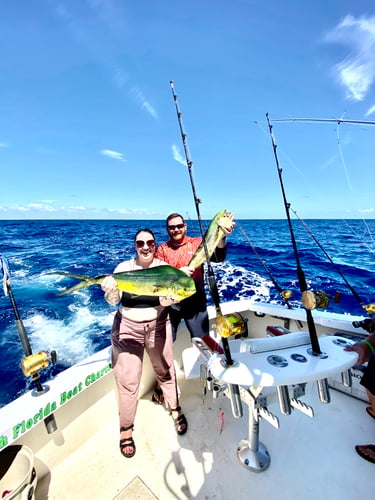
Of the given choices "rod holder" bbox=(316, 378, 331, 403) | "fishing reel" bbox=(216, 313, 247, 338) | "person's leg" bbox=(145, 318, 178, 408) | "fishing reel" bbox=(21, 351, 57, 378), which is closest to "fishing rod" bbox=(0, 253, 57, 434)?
"fishing reel" bbox=(21, 351, 57, 378)

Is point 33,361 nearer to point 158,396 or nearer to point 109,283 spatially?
point 109,283

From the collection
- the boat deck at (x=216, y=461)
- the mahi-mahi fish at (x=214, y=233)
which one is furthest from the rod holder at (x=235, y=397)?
the mahi-mahi fish at (x=214, y=233)

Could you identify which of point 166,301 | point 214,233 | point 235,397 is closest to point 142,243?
point 166,301

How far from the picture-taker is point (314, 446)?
211 cm

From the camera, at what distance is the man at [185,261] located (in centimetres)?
244

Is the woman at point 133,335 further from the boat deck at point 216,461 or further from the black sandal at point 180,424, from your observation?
the black sandal at point 180,424

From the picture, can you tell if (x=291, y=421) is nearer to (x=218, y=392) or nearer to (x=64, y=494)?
(x=218, y=392)

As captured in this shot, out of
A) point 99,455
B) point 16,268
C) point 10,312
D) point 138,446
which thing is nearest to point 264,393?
point 138,446

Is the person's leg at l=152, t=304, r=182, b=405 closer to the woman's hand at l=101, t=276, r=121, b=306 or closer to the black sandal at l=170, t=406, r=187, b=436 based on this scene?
the black sandal at l=170, t=406, r=187, b=436

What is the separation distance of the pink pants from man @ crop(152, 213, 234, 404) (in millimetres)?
348

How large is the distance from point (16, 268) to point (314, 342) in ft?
35.2

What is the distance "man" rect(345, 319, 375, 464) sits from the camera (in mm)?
1573

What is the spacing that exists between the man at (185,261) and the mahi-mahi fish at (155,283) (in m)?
0.60

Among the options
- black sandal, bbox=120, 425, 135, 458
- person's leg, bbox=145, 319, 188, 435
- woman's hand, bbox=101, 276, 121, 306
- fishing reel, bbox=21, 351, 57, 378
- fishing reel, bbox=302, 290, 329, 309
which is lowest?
black sandal, bbox=120, 425, 135, 458
